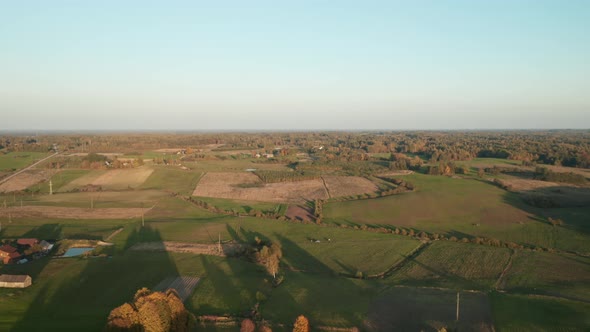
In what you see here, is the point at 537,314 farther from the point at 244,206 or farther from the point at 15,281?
the point at 244,206

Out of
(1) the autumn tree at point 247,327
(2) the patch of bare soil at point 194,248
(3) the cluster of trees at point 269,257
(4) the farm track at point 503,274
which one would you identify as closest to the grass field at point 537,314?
(4) the farm track at point 503,274

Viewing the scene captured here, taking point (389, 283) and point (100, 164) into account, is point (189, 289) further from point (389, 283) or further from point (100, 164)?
point (100, 164)

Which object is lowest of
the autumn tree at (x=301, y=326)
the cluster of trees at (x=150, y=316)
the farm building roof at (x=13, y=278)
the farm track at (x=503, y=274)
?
the farm track at (x=503, y=274)

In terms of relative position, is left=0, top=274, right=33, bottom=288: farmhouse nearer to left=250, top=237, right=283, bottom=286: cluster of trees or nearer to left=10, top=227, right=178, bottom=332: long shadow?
left=10, top=227, right=178, bottom=332: long shadow

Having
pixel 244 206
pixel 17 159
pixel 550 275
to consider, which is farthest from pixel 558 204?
pixel 17 159

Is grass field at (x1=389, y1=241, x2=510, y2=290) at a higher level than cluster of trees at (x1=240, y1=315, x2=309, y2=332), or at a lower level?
lower

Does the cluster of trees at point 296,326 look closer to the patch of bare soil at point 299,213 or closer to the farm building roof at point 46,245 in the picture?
the farm building roof at point 46,245

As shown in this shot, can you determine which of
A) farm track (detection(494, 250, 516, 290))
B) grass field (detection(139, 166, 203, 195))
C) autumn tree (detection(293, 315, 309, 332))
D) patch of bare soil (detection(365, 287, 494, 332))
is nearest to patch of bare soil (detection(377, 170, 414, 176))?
grass field (detection(139, 166, 203, 195))
